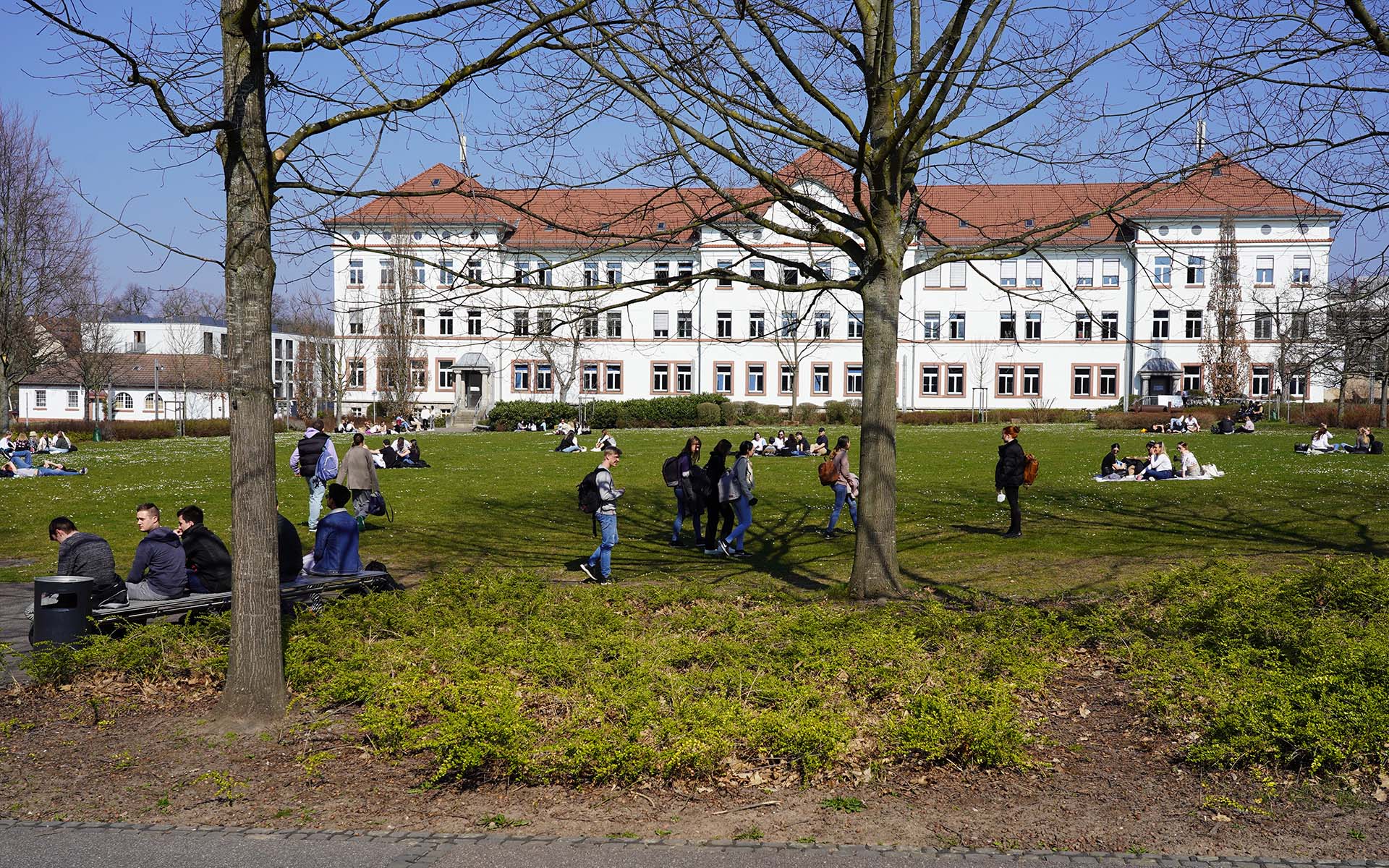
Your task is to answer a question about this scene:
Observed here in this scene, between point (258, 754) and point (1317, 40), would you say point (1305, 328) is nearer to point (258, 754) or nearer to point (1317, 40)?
point (1317, 40)

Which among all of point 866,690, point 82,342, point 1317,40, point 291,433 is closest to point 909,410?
point 291,433

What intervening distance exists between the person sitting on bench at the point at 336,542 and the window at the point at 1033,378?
198 ft

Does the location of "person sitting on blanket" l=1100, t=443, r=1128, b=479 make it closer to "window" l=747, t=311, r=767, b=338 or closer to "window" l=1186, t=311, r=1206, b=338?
"window" l=747, t=311, r=767, b=338

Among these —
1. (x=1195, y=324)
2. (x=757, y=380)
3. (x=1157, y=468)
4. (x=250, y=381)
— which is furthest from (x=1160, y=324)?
(x=250, y=381)

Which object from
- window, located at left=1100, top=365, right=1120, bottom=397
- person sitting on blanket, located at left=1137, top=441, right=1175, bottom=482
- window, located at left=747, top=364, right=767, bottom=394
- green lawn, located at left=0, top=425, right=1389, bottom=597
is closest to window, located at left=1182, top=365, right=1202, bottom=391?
window, located at left=1100, top=365, right=1120, bottom=397

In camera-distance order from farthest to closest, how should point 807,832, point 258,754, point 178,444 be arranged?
point 178,444
point 258,754
point 807,832

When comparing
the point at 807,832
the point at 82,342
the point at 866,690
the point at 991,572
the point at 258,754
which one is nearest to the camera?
the point at 807,832

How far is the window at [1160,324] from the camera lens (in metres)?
65.9

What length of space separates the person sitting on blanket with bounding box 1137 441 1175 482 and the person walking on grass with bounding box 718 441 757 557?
12.9 metres

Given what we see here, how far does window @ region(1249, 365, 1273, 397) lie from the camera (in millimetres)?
63969

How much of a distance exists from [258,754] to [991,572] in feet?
31.6

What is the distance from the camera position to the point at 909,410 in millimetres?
62875

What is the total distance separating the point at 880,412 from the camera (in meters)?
11.3

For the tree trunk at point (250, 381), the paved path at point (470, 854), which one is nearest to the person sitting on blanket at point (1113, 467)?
the paved path at point (470, 854)
